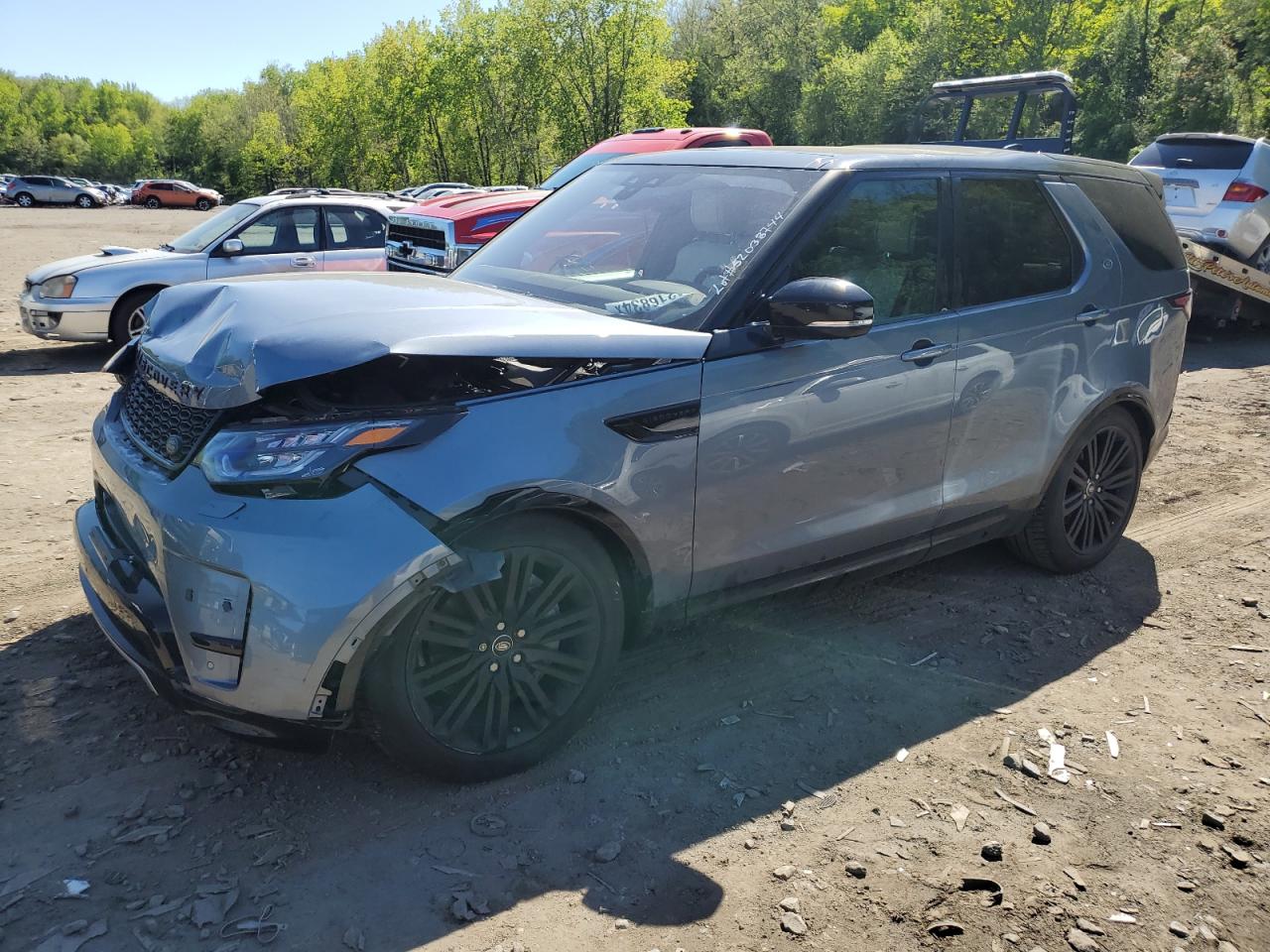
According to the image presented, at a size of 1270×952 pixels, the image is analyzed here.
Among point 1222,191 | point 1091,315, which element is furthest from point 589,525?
point 1222,191

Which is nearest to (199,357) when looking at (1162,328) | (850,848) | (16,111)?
(850,848)

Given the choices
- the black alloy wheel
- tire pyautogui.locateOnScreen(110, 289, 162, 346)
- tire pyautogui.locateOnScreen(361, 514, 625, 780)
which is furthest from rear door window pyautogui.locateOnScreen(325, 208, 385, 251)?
tire pyautogui.locateOnScreen(361, 514, 625, 780)

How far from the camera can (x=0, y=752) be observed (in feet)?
10.9

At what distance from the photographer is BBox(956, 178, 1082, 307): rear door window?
4230 mm

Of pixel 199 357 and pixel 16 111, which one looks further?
pixel 16 111

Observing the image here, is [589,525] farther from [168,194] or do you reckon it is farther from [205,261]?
[168,194]

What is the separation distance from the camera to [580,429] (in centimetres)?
313

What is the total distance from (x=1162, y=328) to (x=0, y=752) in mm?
5174

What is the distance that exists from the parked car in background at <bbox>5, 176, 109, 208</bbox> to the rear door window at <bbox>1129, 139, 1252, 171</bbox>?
65.9 meters

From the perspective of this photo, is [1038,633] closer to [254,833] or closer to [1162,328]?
[1162,328]

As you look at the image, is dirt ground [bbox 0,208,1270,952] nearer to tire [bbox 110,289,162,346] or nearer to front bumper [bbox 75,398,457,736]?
front bumper [bbox 75,398,457,736]

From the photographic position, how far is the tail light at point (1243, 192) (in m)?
11.0

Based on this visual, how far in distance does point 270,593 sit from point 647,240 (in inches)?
79.2

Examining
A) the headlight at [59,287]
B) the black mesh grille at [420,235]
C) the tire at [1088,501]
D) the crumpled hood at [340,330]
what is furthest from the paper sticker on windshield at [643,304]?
the headlight at [59,287]
